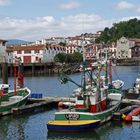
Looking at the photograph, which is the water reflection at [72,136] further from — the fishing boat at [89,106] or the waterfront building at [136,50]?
the waterfront building at [136,50]

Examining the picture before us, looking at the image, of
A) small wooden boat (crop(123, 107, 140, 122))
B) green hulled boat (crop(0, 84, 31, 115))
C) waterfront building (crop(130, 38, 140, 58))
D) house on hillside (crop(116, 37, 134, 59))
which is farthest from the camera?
waterfront building (crop(130, 38, 140, 58))

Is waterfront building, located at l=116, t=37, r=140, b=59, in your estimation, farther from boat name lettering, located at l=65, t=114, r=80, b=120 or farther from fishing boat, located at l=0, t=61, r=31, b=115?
boat name lettering, located at l=65, t=114, r=80, b=120

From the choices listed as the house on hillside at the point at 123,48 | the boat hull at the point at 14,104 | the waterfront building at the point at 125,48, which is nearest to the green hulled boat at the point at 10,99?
the boat hull at the point at 14,104

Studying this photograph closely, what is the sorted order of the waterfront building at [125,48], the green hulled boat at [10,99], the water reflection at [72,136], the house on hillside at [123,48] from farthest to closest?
the house on hillside at [123,48], the waterfront building at [125,48], the green hulled boat at [10,99], the water reflection at [72,136]

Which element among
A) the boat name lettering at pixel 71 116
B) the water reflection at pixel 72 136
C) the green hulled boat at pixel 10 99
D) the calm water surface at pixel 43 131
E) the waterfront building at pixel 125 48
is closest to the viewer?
the water reflection at pixel 72 136

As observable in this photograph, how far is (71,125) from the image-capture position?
2798 centimetres

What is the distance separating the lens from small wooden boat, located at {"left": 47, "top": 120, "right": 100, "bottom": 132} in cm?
2794

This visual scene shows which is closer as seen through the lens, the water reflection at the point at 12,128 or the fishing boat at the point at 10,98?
the water reflection at the point at 12,128

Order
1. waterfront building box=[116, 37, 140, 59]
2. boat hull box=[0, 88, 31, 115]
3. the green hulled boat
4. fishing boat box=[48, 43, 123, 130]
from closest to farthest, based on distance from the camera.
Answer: fishing boat box=[48, 43, 123, 130] < boat hull box=[0, 88, 31, 115] < the green hulled boat < waterfront building box=[116, 37, 140, 59]

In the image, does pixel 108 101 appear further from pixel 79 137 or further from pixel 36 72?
pixel 36 72

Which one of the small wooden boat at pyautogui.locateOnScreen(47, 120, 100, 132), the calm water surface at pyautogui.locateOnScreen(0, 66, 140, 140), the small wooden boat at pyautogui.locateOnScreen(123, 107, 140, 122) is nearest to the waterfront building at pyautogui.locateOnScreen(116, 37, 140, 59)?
the small wooden boat at pyautogui.locateOnScreen(123, 107, 140, 122)

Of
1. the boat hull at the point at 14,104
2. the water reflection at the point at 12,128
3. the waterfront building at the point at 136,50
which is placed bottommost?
the water reflection at the point at 12,128

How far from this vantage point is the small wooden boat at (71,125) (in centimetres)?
2794

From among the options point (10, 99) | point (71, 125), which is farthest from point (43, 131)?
point (10, 99)
